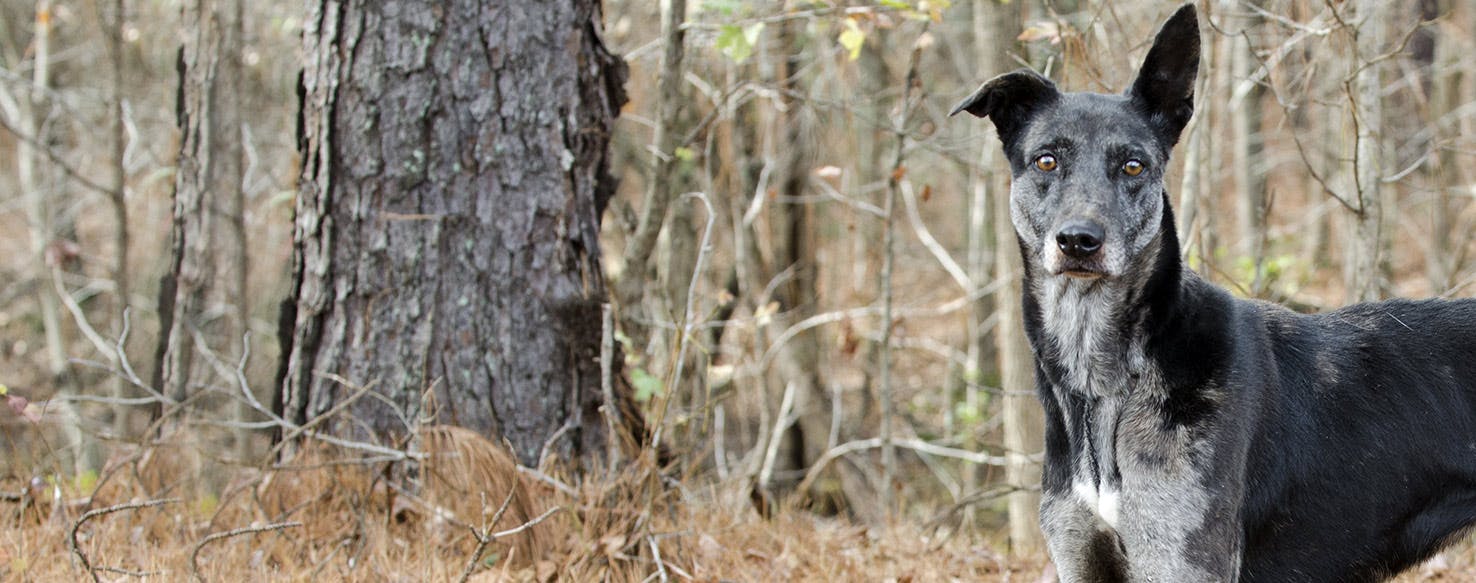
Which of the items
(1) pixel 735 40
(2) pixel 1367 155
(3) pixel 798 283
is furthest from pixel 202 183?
(2) pixel 1367 155

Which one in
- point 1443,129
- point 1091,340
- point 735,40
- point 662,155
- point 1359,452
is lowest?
point 1359,452

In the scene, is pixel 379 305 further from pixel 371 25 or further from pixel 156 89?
pixel 156 89

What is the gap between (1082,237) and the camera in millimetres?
3387

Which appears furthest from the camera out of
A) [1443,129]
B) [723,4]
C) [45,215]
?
[1443,129]

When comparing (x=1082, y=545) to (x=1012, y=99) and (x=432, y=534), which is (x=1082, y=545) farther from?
(x=432, y=534)

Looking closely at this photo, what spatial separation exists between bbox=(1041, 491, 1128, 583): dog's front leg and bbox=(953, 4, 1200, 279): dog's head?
0.67 meters

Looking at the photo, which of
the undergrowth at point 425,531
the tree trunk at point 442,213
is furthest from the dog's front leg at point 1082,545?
the tree trunk at point 442,213

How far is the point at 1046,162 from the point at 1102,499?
99 centimetres

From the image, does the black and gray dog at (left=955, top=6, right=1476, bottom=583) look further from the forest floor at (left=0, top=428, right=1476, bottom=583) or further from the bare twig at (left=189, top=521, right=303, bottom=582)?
the bare twig at (left=189, top=521, right=303, bottom=582)

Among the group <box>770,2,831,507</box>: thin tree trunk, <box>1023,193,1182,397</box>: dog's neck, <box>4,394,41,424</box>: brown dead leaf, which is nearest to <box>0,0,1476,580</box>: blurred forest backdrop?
<box>4,394,41,424</box>: brown dead leaf

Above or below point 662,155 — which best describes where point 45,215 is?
below

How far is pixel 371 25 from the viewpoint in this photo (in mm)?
4953

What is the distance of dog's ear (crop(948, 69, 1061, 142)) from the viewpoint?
3805 mm

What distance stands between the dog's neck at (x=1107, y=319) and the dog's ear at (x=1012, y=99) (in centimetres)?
49
